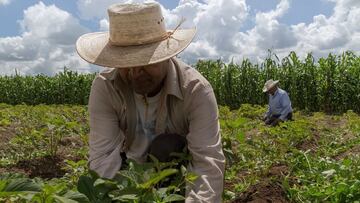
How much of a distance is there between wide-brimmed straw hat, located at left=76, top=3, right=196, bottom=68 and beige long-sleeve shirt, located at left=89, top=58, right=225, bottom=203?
8.6 inches

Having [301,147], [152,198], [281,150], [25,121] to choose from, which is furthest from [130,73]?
[25,121]

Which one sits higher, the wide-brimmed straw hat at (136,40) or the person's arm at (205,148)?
the wide-brimmed straw hat at (136,40)

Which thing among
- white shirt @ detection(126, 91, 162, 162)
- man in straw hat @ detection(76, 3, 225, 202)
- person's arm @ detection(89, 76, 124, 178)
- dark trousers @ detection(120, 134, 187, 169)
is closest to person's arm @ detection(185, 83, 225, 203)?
man in straw hat @ detection(76, 3, 225, 202)

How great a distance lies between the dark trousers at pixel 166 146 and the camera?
2.66 meters

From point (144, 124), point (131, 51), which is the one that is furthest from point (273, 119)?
point (131, 51)

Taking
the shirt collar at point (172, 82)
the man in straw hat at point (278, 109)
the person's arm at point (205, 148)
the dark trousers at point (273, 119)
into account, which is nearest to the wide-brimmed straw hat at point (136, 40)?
the shirt collar at point (172, 82)

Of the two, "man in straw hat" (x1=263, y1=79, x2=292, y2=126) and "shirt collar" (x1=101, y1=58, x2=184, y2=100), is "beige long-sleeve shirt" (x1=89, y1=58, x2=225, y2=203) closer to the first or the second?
"shirt collar" (x1=101, y1=58, x2=184, y2=100)

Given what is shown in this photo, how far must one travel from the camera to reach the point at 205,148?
248 cm

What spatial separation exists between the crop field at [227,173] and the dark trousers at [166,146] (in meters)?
0.11

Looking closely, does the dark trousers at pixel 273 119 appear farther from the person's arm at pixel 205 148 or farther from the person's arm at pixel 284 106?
the person's arm at pixel 205 148

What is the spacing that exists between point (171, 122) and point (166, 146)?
219 mm

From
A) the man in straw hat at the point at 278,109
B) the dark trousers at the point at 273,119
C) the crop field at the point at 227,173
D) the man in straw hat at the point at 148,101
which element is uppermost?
the man in straw hat at the point at 148,101

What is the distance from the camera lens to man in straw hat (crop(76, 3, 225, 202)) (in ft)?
8.02

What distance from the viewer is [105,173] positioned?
99.3 inches
